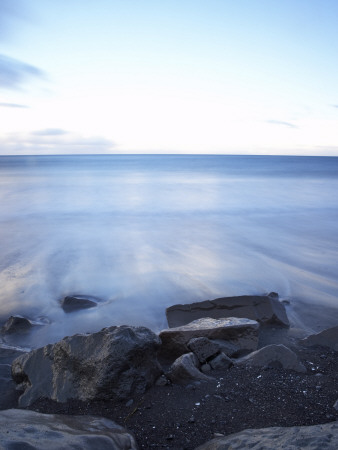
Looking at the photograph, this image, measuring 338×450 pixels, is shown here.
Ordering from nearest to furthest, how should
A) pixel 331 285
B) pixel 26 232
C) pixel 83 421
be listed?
pixel 83 421 → pixel 331 285 → pixel 26 232

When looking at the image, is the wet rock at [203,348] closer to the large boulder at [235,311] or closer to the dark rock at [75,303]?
the large boulder at [235,311]

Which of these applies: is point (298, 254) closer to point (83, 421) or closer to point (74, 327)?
point (74, 327)

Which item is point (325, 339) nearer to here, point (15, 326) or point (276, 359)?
point (276, 359)

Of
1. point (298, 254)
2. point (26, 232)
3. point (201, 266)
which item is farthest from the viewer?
point (26, 232)

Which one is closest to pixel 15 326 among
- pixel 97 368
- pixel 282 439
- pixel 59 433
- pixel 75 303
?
pixel 75 303

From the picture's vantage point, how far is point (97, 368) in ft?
12.9

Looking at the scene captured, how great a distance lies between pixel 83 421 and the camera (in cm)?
337

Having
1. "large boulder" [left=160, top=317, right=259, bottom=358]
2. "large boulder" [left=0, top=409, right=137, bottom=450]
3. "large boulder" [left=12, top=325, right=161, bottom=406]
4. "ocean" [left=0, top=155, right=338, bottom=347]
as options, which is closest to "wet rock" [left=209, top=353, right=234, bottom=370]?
"large boulder" [left=160, top=317, right=259, bottom=358]

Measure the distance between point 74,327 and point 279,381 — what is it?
3.52 metres

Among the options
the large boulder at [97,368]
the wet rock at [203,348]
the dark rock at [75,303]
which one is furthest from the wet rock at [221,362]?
the dark rock at [75,303]

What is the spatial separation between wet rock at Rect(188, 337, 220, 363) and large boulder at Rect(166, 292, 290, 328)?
5.27ft

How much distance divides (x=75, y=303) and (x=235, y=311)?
9.16 feet

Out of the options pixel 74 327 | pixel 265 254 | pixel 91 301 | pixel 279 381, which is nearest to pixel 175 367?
pixel 279 381

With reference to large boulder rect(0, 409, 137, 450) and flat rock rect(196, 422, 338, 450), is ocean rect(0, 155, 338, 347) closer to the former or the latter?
large boulder rect(0, 409, 137, 450)
